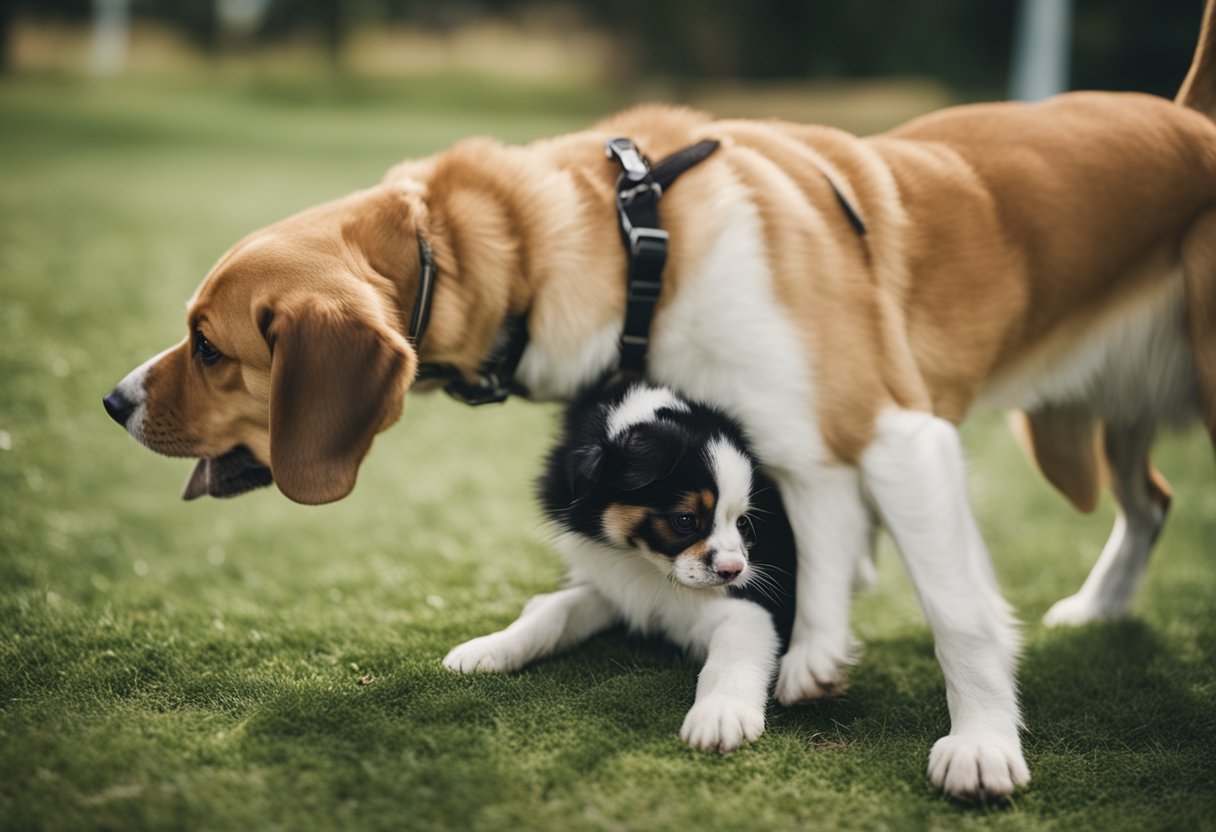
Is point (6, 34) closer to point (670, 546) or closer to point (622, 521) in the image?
point (622, 521)

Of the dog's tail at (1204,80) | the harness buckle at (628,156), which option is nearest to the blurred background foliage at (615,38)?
the dog's tail at (1204,80)

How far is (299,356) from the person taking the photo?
2561mm

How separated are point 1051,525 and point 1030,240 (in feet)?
8.18

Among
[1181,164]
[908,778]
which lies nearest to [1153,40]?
[1181,164]

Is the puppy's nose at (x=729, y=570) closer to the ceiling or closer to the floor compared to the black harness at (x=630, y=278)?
closer to the floor

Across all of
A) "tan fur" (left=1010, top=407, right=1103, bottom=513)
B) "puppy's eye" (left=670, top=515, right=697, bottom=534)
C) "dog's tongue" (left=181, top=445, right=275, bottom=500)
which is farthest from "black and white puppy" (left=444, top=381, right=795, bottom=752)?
"tan fur" (left=1010, top=407, right=1103, bottom=513)

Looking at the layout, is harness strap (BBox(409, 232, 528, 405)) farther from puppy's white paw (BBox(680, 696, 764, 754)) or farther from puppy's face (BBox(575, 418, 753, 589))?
puppy's white paw (BBox(680, 696, 764, 754))

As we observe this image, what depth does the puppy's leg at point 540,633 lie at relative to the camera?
9.59ft

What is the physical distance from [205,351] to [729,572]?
57.3 inches

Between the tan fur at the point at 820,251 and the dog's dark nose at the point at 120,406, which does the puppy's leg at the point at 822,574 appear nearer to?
the tan fur at the point at 820,251

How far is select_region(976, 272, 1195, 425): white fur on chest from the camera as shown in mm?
3342

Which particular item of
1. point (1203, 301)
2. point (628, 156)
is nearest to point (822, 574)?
point (628, 156)

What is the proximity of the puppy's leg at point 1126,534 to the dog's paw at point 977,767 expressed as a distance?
150 cm

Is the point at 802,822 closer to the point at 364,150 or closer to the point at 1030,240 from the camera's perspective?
the point at 1030,240
